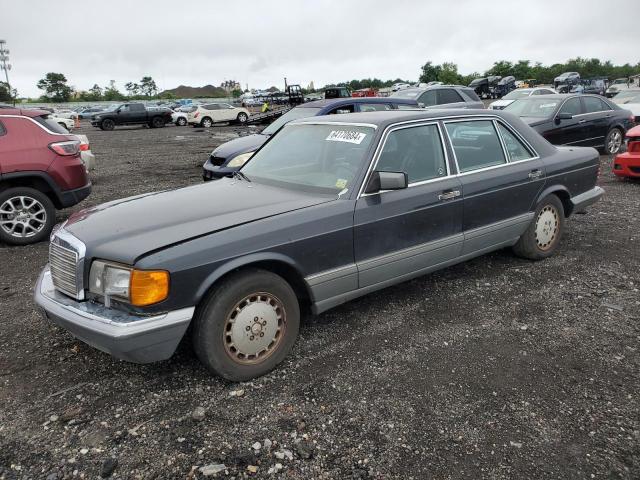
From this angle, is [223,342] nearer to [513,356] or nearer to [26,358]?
[26,358]

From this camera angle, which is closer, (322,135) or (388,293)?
Result: (322,135)

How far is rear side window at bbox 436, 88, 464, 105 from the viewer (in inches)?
513

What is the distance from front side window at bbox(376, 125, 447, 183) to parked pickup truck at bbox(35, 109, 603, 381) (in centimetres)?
1

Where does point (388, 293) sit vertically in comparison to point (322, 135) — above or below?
below

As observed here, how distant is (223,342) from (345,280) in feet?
3.17

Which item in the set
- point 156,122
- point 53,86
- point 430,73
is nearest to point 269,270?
point 156,122

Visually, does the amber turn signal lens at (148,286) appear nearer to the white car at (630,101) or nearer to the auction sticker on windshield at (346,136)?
the auction sticker on windshield at (346,136)

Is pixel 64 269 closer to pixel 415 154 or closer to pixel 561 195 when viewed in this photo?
pixel 415 154

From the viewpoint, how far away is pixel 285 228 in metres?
3.11

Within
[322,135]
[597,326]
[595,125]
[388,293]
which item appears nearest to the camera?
[597,326]

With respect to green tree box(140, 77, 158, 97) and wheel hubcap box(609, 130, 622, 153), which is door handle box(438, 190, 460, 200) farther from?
green tree box(140, 77, 158, 97)

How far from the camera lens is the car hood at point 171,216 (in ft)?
9.26

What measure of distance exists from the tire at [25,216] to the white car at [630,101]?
14941mm

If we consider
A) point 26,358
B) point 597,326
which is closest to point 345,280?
point 597,326
